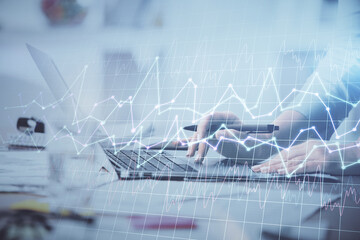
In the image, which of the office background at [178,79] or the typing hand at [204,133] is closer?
the office background at [178,79]

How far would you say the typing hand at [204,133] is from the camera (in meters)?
1.64

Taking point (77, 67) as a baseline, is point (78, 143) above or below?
below

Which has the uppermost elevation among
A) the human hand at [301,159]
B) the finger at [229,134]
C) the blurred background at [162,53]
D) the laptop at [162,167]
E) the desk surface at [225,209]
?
the blurred background at [162,53]

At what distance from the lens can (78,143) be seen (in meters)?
1.84

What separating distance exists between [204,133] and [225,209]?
335 mm

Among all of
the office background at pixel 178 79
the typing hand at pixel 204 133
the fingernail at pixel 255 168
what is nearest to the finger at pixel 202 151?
the typing hand at pixel 204 133

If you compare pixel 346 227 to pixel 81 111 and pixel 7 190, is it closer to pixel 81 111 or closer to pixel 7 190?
pixel 81 111

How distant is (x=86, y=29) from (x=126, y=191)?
0.85 metres

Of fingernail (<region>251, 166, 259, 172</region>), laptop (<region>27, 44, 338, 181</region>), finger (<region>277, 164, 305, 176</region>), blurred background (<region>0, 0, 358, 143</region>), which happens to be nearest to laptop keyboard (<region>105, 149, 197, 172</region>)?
laptop (<region>27, 44, 338, 181</region>)

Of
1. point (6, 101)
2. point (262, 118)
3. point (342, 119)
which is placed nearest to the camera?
point (342, 119)

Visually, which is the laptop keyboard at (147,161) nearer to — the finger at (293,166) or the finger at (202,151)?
the finger at (202,151)

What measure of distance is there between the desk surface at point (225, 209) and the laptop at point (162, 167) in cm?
3

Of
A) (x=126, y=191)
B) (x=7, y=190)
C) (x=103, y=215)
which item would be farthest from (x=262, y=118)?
(x=7, y=190)

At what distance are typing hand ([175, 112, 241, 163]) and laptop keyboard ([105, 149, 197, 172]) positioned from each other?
0.23 feet
